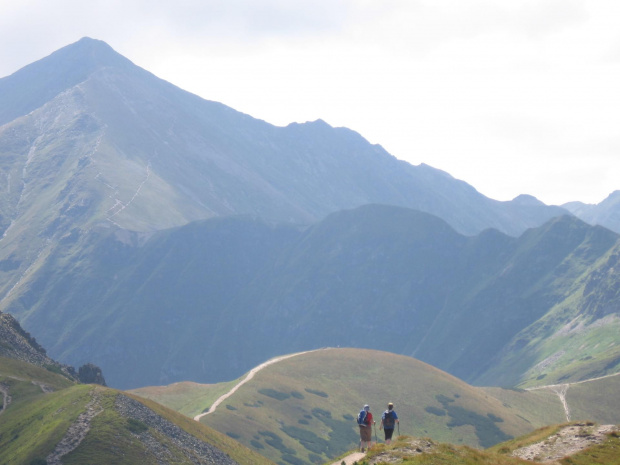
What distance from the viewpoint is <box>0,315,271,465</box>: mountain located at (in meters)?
70.4

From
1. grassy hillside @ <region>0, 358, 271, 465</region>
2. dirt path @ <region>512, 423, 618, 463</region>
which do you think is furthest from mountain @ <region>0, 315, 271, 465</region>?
dirt path @ <region>512, 423, 618, 463</region>

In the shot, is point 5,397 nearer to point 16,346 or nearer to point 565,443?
point 16,346

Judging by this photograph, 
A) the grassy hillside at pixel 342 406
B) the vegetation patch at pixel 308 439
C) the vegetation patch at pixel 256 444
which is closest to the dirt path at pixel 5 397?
the grassy hillside at pixel 342 406

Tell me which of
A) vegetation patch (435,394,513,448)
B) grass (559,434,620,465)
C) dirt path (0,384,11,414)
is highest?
grass (559,434,620,465)

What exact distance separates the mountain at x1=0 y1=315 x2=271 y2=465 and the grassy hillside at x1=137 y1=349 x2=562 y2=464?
3761 cm

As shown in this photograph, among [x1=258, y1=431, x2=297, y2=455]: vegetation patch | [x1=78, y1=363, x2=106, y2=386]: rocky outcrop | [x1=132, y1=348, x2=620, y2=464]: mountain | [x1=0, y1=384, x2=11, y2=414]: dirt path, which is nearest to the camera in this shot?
[x1=0, y1=384, x2=11, y2=414]: dirt path

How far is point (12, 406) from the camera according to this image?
3349 inches

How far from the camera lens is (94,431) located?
73125 millimetres

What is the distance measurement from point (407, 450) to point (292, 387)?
411ft

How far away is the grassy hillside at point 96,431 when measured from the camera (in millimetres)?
70375

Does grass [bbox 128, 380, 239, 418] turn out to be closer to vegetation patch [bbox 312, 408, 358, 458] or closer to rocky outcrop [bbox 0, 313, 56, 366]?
vegetation patch [bbox 312, 408, 358, 458]

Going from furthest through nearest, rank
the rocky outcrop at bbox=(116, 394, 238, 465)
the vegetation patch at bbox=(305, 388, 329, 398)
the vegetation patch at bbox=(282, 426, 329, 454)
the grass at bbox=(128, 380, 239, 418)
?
1. the vegetation patch at bbox=(305, 388, 329, 398)
2. the grass at bbox=(128, 380, 239, 418)
3. the vegetation patch at bbox=(282, 426, 329, 454)
4. the rocky outcrop at bbox=(116, 394, 238, 465)

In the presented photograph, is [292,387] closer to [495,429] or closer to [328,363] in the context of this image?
[328,363]

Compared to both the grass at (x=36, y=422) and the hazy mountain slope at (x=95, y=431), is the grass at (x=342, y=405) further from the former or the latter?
the grass at (x=36, y=422)
